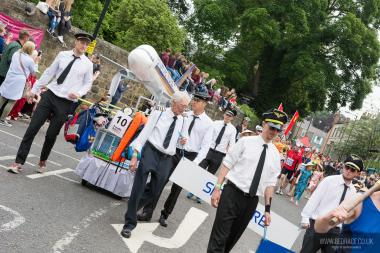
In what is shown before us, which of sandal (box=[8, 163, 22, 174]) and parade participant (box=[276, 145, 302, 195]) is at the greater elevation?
parade participant (box=[276, 145, 302, 195])

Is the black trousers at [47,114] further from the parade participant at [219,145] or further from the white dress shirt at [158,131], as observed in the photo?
the parade participant at [219,145]

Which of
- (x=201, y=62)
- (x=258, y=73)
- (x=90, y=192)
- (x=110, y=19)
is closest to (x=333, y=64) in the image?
(x=258, y=73)

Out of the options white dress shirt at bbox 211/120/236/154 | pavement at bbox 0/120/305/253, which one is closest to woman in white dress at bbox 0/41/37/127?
pavement at bbox 0/120/305/253

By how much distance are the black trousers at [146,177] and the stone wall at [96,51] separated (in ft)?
40.1

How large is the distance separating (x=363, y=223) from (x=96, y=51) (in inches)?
692

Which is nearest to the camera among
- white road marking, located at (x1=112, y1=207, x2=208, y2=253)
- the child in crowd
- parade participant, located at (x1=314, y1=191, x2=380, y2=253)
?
parade participant, located at (x1=314, y1=191, x2=380, y2=253)

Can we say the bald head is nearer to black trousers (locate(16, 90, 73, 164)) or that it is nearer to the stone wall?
black trousers (locate(16, 90, 73, 164))

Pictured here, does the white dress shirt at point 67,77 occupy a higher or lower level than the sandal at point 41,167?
higher

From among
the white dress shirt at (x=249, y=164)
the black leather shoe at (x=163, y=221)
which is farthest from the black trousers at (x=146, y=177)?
the white dress shirt at (x=249, y=164)

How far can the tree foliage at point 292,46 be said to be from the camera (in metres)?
39.2

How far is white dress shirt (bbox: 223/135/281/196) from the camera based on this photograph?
574 cm

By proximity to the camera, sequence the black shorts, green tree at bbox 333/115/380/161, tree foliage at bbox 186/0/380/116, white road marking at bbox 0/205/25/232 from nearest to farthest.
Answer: white road marking at bbox 0/205/25/232
the black shorts
tree foliage at bbox 186/0/380/116
green tree at bbox 333/115/380/161

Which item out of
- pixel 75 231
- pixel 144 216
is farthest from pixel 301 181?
pixel 75 231

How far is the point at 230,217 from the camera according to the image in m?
5.66
